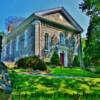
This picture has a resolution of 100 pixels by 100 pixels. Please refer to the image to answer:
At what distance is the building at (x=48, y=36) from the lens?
39281mm

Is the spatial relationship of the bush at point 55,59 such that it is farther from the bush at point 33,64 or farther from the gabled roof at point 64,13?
the bush at point 33,64

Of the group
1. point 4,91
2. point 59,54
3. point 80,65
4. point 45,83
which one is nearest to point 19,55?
point 59,54

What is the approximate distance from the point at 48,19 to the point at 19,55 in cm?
717

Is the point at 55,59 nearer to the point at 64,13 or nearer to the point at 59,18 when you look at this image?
the point at 59,18

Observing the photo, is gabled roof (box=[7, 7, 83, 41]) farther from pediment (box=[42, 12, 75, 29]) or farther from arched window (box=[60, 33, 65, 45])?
arched window (box=[60, 33, 65, 45])

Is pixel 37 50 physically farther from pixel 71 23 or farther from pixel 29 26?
pixel 71 23

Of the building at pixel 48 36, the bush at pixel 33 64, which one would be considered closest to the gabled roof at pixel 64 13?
the building at pixel 48 36

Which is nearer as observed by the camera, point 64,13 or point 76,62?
point 76,62

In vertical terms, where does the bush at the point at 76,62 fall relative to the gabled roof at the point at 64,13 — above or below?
below

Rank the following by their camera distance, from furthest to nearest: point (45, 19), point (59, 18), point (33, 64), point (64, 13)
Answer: point (64, 13) → point (59, 18) → point (45, 19) → point (33, 64)

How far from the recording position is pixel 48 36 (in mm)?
40500

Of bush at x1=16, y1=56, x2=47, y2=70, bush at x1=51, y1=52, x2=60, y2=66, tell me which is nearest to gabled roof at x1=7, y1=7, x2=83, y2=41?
bush at x1=51, y1=52, x2=60, y2=66

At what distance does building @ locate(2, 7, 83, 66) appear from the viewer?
129ft

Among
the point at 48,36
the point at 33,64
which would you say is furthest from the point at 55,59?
the point at 33,64
